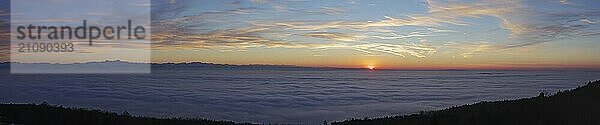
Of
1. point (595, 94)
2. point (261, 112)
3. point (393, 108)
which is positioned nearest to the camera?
point (595, 94)

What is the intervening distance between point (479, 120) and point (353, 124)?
505 cm

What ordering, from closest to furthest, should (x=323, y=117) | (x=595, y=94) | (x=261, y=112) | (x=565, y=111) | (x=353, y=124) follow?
1. (x=565, y=111)
2. (x=353, y=124)
3. (x=595, y=94)
4. (x=323, y=117)
5. (x=261, y=112)

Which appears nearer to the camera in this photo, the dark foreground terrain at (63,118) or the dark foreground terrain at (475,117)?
the dark foreground terrain at (475,117)

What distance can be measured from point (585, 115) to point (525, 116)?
1721 mm

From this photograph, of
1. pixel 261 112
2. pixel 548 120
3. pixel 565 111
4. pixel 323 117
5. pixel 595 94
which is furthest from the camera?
pixel 261 112

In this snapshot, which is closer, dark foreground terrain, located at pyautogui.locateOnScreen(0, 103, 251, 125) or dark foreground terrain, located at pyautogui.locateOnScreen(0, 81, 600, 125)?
dark foreground terrain, located at pyautogui.locateOnScreen(0, 81, 600, 125)

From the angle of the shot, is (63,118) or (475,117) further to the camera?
(63,118)

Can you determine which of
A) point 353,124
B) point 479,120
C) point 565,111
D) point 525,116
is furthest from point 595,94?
point 353,124

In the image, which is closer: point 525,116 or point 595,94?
point 525,116

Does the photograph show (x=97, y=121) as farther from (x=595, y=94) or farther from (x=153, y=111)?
(x=153, y=111)

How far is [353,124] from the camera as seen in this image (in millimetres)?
19266

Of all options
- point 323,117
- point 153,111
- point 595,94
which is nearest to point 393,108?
point 323,117

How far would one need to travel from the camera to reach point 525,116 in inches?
627

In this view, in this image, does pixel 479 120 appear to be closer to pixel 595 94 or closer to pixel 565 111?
pixel 565 111
